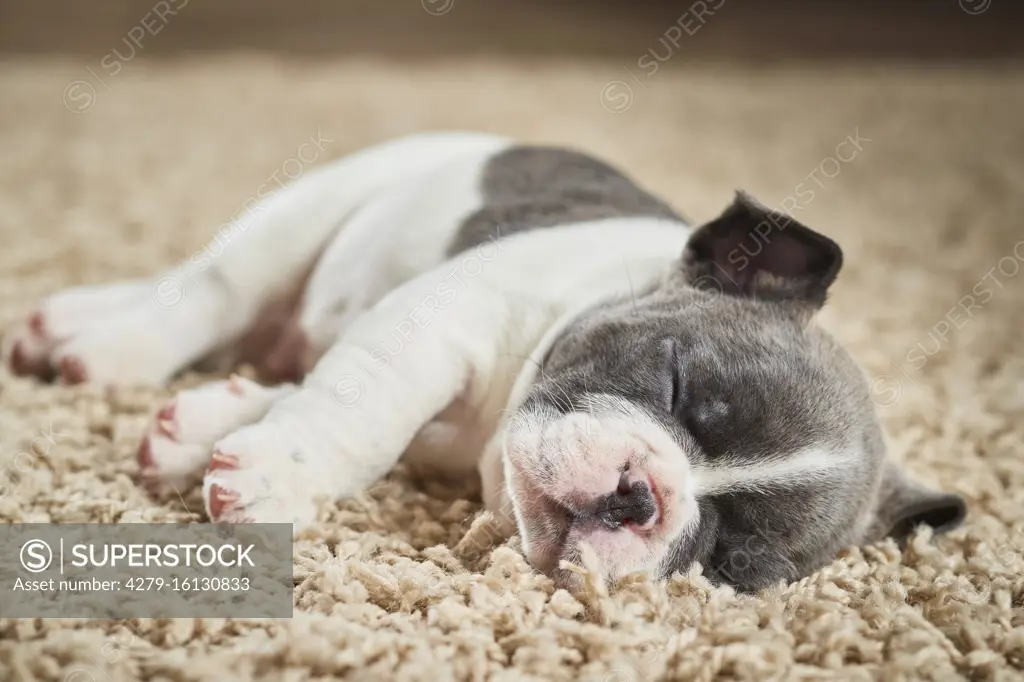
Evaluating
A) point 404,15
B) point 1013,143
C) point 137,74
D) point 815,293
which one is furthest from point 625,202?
point 404,15

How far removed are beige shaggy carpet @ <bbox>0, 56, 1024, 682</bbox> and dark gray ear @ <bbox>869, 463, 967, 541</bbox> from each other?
7 centimetres

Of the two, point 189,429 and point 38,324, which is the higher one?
A: point 38,324

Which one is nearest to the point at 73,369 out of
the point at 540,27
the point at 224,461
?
the point at 224,461

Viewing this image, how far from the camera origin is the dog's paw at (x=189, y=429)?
235cm

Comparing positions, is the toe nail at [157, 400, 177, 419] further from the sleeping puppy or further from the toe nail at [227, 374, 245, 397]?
the toe nail at [227, 374, 245, 397]

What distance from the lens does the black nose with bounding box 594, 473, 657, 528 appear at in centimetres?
195

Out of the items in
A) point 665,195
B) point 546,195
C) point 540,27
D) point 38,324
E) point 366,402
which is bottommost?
point 366,402

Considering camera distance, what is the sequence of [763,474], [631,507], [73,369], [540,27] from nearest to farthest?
1. [631,507]
2. [763,474]
3. [73,369]
4. [540,27]

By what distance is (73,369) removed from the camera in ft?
9.50

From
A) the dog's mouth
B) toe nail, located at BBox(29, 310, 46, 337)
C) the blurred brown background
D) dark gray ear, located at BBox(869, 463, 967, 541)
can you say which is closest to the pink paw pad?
the dog's mouth

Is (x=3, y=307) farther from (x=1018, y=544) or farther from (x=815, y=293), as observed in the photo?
(x=1018, y=544)

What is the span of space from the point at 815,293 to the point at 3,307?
2.69 meters

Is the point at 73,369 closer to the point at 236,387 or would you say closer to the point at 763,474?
the point at 236,387

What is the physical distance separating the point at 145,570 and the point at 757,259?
1645 millimetres
